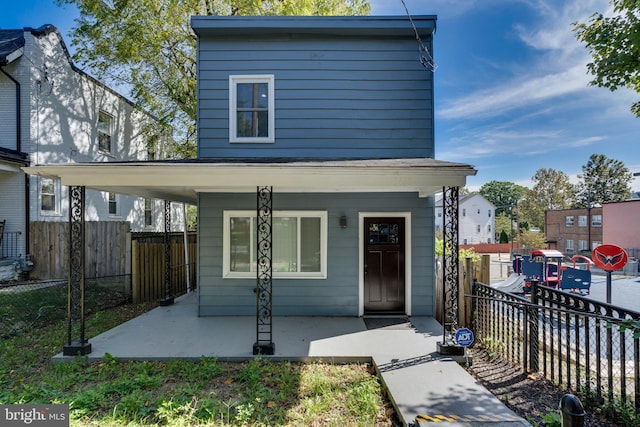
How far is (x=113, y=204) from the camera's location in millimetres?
12422

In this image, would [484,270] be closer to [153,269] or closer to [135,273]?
[153,269]

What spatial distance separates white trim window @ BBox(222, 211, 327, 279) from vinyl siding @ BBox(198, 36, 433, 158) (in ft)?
4.20

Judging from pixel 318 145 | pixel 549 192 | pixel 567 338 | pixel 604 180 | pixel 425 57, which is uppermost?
pixel 604 180

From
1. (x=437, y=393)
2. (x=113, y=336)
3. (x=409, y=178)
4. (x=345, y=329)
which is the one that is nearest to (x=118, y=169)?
(x=113, y=336)

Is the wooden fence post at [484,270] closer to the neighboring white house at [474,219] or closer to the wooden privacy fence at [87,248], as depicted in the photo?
the wooden privacy fence at [87,248]

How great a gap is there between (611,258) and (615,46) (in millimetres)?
4489

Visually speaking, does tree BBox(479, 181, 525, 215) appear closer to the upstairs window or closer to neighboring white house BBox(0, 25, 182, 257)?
the upstairs window

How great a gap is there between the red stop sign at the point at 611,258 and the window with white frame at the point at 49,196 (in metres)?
14.7

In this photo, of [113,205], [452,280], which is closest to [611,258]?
[452,280]

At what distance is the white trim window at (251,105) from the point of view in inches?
240

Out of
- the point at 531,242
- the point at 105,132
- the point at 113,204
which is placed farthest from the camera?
the point at 531,242

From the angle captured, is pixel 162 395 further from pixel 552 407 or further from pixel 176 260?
pixel 176 260

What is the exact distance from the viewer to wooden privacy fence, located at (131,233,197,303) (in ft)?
24.0

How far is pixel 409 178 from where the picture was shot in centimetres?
400
